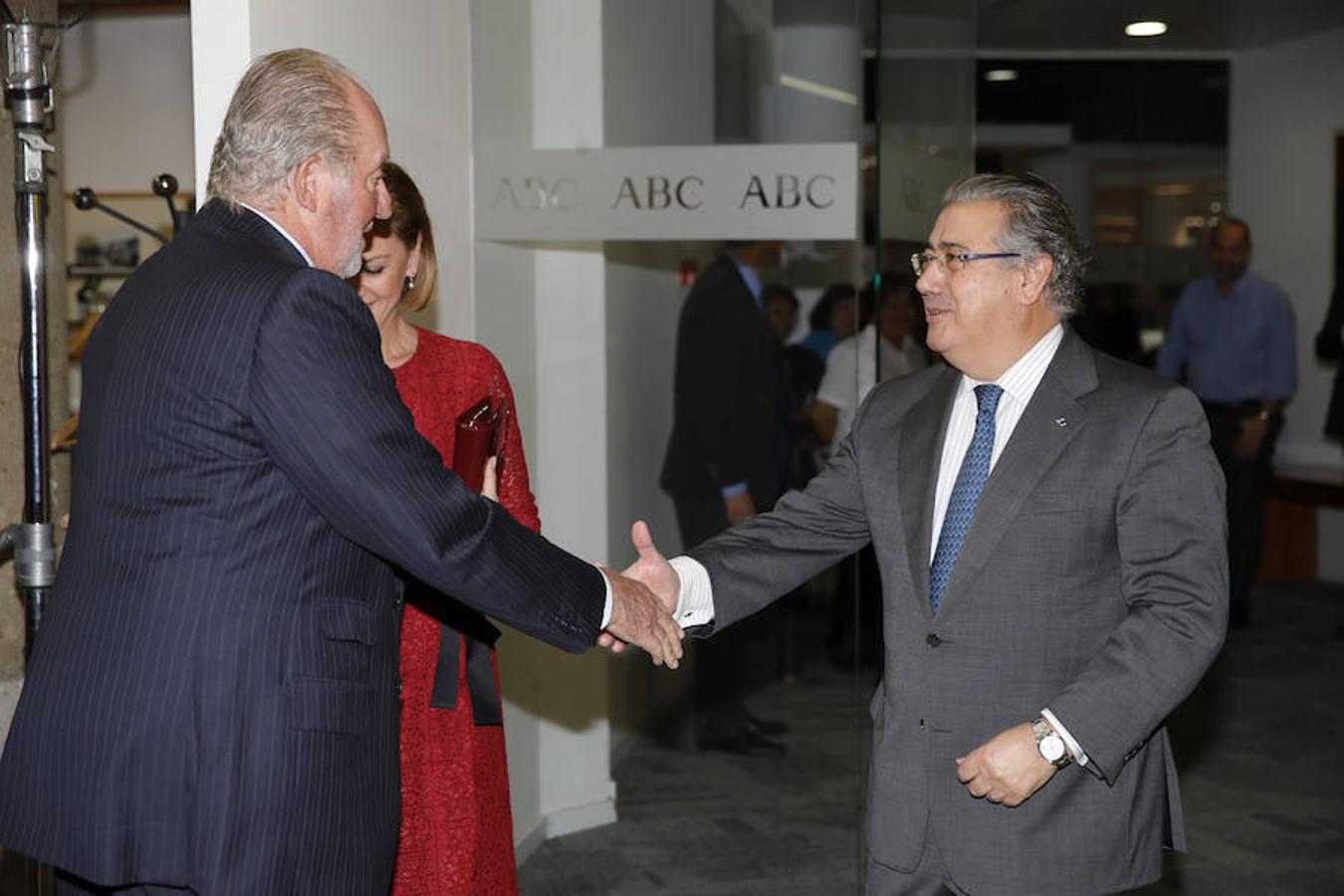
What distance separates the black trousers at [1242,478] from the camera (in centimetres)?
752

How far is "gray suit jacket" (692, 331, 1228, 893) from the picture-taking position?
2195mm

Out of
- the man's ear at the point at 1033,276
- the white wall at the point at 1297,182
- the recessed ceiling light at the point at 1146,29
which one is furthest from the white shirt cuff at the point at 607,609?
the white wall at the point at 1297,182

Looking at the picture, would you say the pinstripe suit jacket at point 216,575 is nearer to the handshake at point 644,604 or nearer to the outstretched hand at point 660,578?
Result: the handshake at point 644,604

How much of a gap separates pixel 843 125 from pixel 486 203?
0.95 meters

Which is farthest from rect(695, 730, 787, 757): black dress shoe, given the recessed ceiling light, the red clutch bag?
the recessed ceiling light

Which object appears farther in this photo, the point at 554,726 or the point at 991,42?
the point at 991,42

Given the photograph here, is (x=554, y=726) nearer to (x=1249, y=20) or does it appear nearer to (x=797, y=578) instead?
(x=797, y=578)

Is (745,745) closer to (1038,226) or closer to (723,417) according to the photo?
(723,417)

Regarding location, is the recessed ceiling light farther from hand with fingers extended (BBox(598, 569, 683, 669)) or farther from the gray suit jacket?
hand with fingers extended (BBox(598, 569, 683, 669))

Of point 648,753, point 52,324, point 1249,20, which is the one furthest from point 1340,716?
point 52,324

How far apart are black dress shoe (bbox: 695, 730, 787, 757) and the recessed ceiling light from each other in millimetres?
3487

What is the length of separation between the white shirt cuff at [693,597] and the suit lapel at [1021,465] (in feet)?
1.67

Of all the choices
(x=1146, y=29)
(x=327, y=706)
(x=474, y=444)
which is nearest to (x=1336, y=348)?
(x=1146, y=29)

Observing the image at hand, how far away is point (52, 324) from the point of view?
3637 mm
